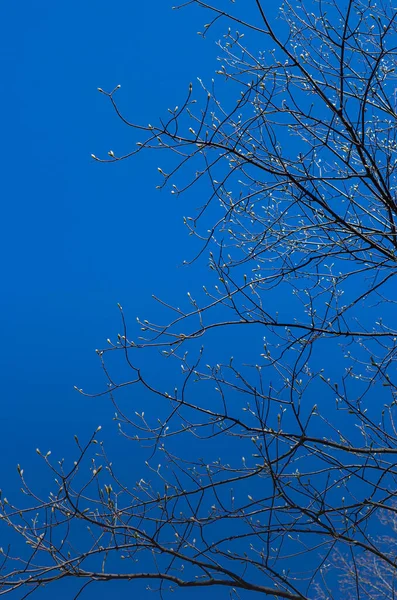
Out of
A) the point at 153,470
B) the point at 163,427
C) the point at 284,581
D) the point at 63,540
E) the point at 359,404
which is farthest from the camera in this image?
the point at 359,404

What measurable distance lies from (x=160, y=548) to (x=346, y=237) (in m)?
1.54

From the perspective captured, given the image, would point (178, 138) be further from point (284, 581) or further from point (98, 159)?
point (284, 581)

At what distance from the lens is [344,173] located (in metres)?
3.15

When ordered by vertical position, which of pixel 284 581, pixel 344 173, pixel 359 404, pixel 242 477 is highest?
pixel 344 173

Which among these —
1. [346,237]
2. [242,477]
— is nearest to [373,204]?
[346,237]

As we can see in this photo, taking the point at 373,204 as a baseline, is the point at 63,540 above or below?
below

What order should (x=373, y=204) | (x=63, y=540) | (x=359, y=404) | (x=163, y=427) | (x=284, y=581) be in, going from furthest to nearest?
1. (x=373, y=204)
2. (x=359, y=404)
3. (x=163, y=427)
4. (x=284, y=581)
5. (x=63, y=540)

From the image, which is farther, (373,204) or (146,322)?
(373,204)

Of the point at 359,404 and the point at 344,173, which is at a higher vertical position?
the point at 344,173

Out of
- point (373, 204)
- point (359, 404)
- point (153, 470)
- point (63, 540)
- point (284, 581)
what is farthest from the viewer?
point (373, 204)

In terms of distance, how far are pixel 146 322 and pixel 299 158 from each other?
38.4 inches

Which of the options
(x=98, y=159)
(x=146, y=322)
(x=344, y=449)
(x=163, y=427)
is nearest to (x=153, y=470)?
(x=163, y=427)

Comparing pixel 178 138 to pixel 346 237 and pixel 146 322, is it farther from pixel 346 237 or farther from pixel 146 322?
pixel 346 237

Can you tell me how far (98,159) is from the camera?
272 centimetres
